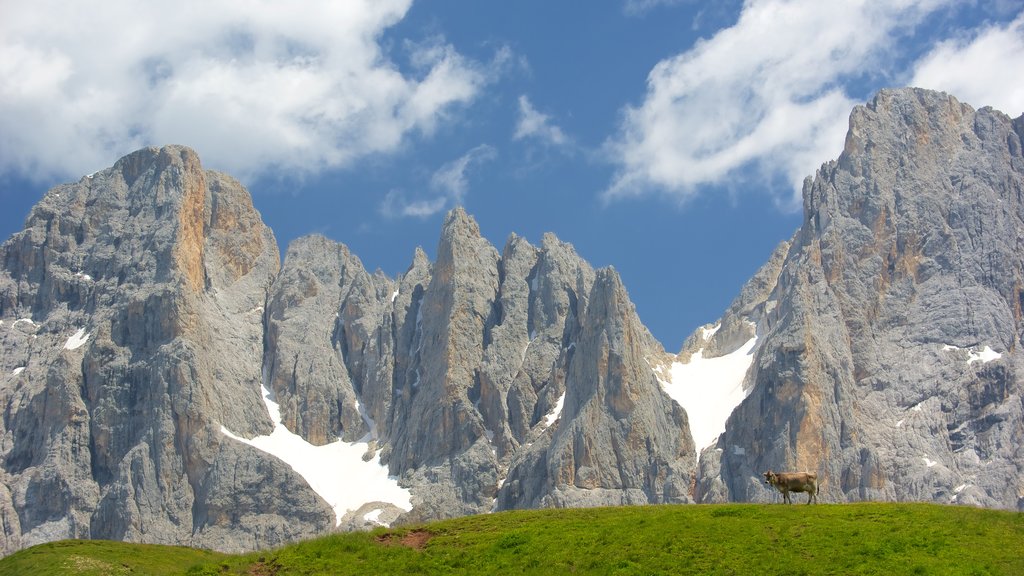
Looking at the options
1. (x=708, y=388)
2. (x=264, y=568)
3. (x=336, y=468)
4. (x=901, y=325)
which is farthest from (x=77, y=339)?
(x=264, y=568)

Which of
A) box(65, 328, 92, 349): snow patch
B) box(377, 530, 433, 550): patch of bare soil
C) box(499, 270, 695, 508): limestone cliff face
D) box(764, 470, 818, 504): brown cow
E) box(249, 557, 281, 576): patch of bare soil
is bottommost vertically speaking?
box(249, 557, 281, 576): patch of bare soil

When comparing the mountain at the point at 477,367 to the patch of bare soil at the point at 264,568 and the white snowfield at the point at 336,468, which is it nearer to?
the white snowfield at the point at 336,468

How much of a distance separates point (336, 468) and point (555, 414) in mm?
27431

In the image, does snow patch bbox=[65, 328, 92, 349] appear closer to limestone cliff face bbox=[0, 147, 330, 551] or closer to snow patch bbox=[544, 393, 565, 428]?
limestone cliff face bbox=[0, 147, 330, 551]

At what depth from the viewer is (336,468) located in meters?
152

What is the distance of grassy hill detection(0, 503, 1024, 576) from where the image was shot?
41906 mm

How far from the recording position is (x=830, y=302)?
144625 millimetres

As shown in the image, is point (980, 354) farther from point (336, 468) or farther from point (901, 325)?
point (336, 468)

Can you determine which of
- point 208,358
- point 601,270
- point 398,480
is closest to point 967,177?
point 601,270

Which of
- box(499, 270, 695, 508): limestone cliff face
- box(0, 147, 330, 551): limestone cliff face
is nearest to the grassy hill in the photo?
box(499, 270, 695, 508): limestone cliff face

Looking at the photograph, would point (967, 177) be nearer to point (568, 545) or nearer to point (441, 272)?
point (441, 272)

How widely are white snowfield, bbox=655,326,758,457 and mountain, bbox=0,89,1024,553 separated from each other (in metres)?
0.58

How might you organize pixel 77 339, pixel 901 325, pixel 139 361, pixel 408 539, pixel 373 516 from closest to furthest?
pixel 408 539, pixel 373 516, pixel 139 361, pixel 901 325, pixel 77 339

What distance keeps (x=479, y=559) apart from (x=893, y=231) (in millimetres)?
115243
